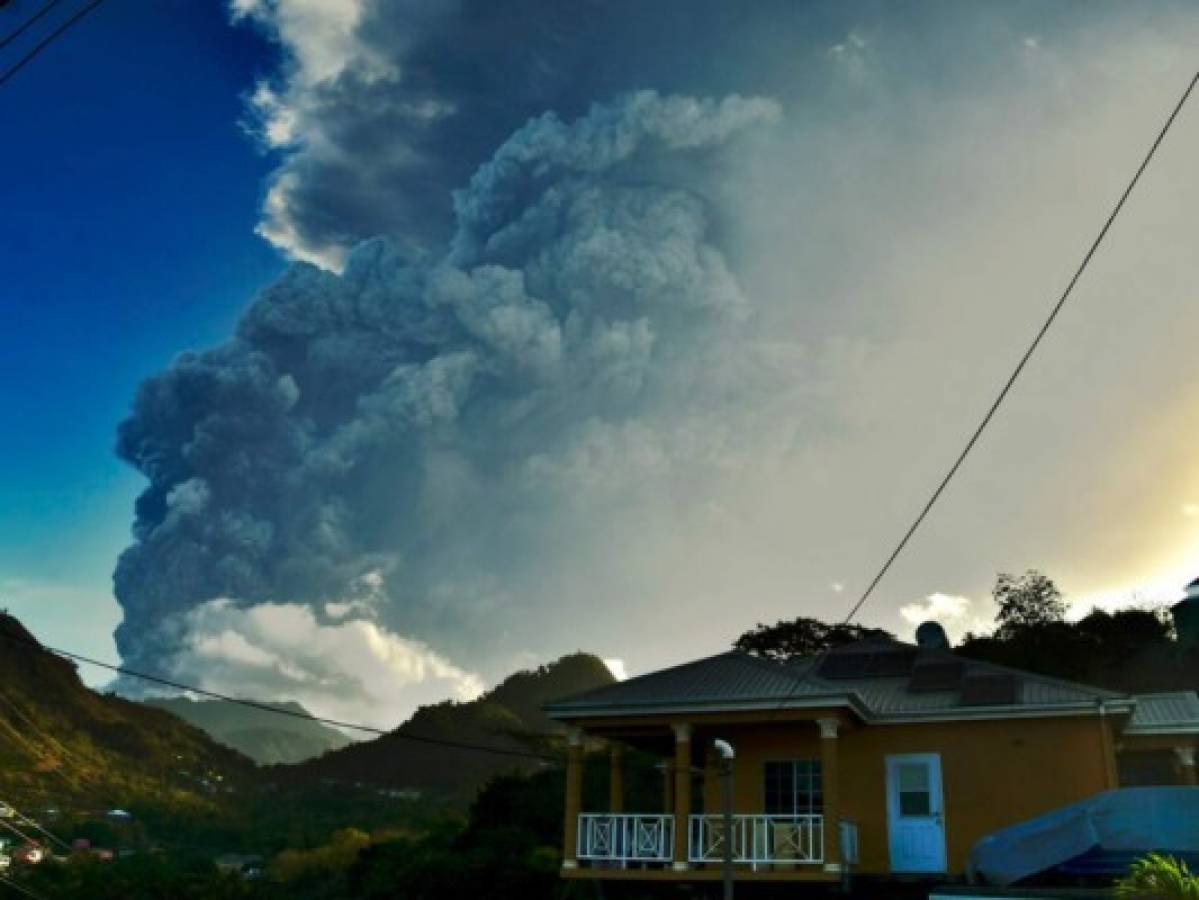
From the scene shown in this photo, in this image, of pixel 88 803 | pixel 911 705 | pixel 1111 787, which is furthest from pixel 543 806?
pixel 88 803

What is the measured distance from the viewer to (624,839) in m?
20.1

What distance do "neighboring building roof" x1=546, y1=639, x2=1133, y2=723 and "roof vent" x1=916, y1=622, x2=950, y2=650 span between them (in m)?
3.33

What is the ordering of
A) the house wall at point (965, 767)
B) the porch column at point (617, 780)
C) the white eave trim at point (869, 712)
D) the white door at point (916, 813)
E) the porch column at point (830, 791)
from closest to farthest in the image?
the porch column at point (830, 791)
the white eave trim at point (869, 712)
the house wall at point (965, 767)
the white door at point (916, 813)
the porch column at point (617, 780)

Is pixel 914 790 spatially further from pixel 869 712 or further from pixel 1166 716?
pixel 1166 716

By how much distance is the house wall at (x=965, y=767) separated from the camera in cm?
1934

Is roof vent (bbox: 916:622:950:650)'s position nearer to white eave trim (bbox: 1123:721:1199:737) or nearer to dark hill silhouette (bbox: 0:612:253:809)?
white eave trim (bbox: 1123:721:1199:737)

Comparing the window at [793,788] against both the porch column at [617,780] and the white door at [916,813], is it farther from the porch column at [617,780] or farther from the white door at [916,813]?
the porch column at [617,780]

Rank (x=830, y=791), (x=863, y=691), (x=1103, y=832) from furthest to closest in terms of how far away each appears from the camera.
→ (x=863, y=691) → (x=830, y=791) → (x=1103, y=832)

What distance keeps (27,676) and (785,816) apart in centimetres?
8185

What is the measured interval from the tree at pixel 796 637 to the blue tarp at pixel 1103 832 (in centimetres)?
3744

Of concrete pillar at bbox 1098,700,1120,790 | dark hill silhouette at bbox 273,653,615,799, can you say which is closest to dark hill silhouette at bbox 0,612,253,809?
dark hill silhouette at bbox 273,653,615,799

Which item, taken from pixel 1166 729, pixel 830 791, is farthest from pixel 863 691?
pixel 1166 729

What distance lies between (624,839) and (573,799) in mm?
1516

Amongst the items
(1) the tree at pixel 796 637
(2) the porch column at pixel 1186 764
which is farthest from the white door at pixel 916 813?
(1) the tree at pixel 796 637
